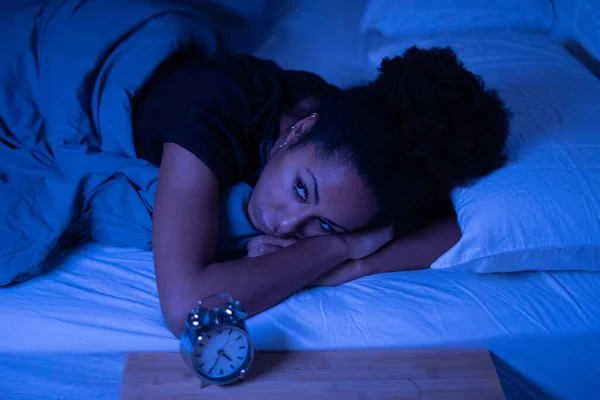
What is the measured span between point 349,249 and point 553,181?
14.2 inches

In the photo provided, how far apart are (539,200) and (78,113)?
83cm

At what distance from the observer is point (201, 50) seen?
115 cm

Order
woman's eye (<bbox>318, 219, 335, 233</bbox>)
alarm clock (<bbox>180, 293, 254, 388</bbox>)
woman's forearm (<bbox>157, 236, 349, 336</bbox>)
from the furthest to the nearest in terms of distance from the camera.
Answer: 1. woman's eye (<bbox>318, 219, 335, 233</bbox>)
2. woman's forearm (<bbox>157, 236, 349, 336</bbox>)
3. alarm clock (<bbox>180, 293, 254, 388</bbox>)

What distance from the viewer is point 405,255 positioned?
96 centimetres

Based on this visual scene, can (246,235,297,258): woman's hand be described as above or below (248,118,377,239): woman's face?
below

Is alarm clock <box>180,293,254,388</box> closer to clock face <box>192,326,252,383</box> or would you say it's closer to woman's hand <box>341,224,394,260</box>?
clock face <box>192,326,252,383</box>

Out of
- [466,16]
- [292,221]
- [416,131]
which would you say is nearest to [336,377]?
[292,221]

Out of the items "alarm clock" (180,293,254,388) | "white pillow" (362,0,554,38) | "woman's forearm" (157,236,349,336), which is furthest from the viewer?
"white pillow" (362,0,554,38)

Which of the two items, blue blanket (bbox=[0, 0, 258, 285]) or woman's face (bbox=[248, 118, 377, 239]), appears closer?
woman's face (bbox=[248, 118, 377, 239])

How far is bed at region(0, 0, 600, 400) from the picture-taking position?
0.78 metres

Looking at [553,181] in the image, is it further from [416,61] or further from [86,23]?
[86,23]

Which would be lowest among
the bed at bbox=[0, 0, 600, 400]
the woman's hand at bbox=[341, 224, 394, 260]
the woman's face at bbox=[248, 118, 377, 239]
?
the bed at bbox=[0, 0, 600, 400]

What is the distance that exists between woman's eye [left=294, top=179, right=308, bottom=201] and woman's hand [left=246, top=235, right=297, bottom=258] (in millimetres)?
108

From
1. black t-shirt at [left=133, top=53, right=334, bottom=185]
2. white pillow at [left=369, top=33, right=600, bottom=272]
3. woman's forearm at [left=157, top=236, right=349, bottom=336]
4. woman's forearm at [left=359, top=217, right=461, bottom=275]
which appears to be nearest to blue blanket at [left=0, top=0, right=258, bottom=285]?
black t-shirt at [left=133, top=53, right=334, bottom=185]
